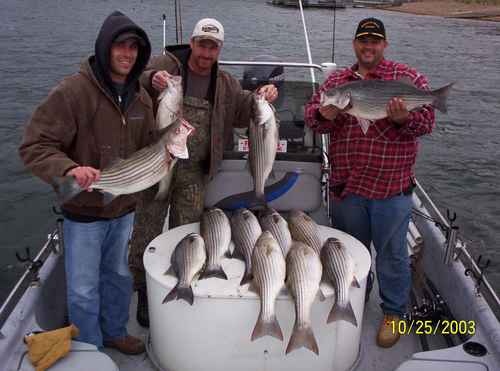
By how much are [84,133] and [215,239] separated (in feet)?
3.44

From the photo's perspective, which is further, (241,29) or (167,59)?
(241,29)

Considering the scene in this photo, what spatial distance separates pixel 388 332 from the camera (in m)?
3.76

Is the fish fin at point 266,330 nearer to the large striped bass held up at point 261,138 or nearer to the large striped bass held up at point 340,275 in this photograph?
the large striped bass held up at point 340,275

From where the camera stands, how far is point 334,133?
366cm

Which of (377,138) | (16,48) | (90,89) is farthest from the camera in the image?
(16,48)

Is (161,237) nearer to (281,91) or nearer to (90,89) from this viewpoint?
(90,89)

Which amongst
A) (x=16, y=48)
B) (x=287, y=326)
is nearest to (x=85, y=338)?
(x=287, y=326)

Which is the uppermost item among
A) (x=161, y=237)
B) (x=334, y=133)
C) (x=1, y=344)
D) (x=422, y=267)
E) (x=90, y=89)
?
(x=90, y=89)

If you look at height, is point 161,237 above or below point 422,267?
above

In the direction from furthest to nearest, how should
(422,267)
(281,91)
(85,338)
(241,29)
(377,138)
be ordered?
(241,29)
(281,91)
(422,267)
(377,138)
(85,338)

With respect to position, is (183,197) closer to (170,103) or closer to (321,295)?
(170,103)

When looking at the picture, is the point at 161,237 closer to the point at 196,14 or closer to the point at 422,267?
the point at 422,267

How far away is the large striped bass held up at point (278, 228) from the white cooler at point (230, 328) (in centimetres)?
35

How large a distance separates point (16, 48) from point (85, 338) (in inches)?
773
